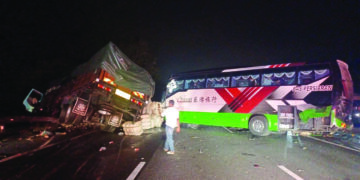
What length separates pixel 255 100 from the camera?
10383mm

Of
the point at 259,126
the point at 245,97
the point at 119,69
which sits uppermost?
the point at 119,69

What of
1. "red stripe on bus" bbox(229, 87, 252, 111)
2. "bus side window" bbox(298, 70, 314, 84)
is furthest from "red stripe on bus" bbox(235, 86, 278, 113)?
"bus side window" bbox(298, 70, 314, 84)

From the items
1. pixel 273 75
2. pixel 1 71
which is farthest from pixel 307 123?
pixel 1 71

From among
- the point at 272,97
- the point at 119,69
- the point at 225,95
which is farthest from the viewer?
the point at 225,95

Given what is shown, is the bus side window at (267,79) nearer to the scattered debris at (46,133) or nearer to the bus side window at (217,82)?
the bus side window at (217,82)

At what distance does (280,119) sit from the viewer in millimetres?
9516

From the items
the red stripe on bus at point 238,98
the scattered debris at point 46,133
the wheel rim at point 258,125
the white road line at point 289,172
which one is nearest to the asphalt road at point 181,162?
the white road line at point 289,172

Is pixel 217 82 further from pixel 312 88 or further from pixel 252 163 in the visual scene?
pixel 252 163

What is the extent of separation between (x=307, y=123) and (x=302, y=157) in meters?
3.11

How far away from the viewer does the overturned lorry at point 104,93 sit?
877cm

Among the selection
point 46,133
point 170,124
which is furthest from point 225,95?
point 46,133

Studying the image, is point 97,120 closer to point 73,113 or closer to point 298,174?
point 73,113

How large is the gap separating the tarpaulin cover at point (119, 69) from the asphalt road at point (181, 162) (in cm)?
298

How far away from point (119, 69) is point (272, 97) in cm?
690
